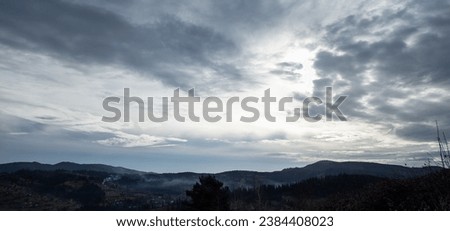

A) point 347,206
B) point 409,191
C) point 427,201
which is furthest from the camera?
point 347,206

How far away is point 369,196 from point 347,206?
5.05ft

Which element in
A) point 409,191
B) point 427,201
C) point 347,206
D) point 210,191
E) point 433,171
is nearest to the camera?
point 427,201

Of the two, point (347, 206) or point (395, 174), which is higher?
point (395, 174)

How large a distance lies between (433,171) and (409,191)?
3815 millimetres
